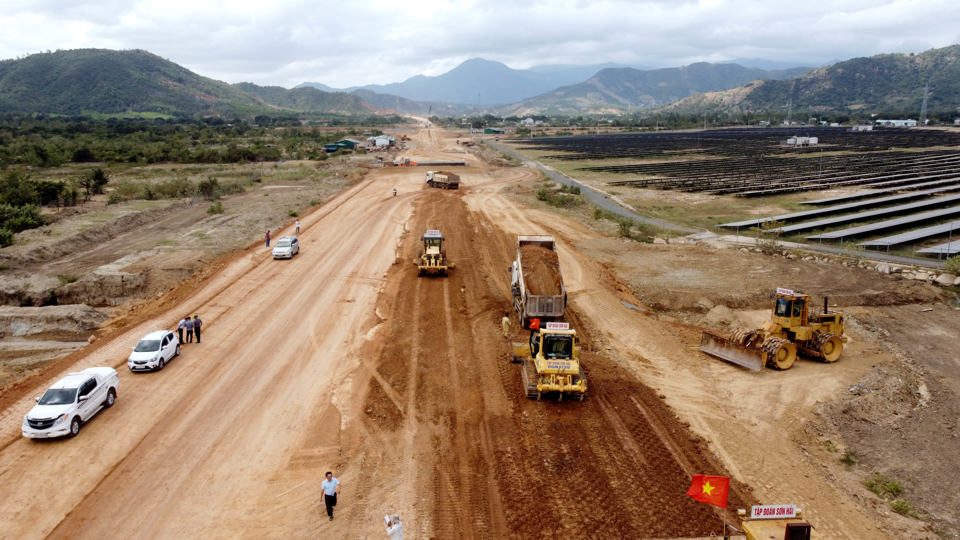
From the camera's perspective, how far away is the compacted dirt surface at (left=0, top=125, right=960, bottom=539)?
15211 mm

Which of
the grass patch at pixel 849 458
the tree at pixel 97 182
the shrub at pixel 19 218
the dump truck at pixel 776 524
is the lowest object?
the grass patch at pixel 849 458

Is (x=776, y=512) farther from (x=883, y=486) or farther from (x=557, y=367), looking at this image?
(x=557, y=367)

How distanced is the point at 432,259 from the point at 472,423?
62.4 feet

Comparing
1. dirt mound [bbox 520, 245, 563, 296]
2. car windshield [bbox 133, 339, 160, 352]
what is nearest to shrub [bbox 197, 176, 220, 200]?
car windshield [bbox 133, 339, 160, 352]

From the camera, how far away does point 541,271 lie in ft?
95.7

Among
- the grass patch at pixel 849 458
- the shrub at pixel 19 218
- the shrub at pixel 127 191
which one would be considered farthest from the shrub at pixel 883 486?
the shrub at pixel 127 191

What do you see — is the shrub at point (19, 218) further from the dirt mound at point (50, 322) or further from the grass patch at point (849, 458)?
the grass patch at point (849, 458)

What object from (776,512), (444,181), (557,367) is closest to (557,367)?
(557,367)

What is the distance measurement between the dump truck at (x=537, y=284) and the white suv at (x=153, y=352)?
15589mm

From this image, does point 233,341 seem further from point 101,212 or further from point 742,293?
point 101,212

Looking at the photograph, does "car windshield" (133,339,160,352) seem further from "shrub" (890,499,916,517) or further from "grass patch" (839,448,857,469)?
"shrub" (890,499,916,517)

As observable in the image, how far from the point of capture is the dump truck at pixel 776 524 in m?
10.8

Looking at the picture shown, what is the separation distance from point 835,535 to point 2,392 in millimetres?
28016

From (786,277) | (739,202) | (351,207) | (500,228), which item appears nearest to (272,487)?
(786,277)
